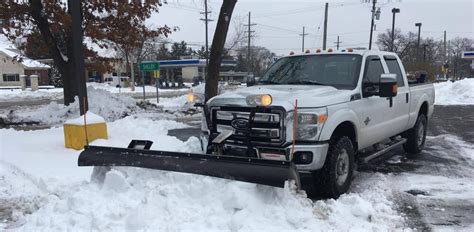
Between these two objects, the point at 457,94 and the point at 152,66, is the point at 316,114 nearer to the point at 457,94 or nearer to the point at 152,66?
the point at 152,66

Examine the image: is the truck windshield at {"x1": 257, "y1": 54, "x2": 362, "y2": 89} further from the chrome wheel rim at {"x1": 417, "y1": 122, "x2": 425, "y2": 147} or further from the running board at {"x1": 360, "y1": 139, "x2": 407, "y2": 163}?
the chrome wheel rim at {"x1": 417, "y1": 122, "x2": 425, "y2": 147}

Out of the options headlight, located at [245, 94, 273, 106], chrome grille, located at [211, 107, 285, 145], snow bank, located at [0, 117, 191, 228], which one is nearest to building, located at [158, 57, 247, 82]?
snow bank, located at [0, 117, 191, 228]

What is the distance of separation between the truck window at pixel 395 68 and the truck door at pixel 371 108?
43 cm

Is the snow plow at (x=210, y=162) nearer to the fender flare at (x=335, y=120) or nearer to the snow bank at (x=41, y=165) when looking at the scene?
the snow bank at (x=41, y=165)

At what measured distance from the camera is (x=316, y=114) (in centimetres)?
507

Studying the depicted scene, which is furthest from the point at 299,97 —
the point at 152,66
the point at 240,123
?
the point at 152,66

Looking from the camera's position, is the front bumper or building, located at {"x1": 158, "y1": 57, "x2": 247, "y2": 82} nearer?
the front bumper

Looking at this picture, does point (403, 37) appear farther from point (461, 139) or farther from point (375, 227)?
point (375, 227)

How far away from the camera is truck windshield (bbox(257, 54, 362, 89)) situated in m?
6.16

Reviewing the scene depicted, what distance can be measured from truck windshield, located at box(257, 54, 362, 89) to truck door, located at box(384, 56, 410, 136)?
3.66 feet

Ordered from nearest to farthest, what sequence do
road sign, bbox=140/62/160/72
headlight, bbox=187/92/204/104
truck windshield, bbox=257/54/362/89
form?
1. headlight, bbox=187/92/204/104
2. truck windshield, bbox=257/54/362/89
3. road sign, bbox=140/62/160/72

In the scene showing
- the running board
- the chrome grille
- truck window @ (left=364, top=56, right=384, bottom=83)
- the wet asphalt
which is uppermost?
truck window @ (left=364, top=56, right=384, bottom=83)

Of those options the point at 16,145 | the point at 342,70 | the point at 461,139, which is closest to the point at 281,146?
the point at 342,70

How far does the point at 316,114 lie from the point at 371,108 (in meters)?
1.55
